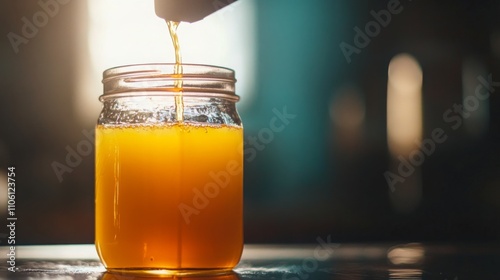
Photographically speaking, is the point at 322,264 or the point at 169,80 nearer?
the point at 169,80

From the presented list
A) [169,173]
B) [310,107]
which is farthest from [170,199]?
[310,107]

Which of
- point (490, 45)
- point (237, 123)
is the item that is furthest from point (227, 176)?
point (490, 45)

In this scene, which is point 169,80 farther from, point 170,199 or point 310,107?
point 310,107

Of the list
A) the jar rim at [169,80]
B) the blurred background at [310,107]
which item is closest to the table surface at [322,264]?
the jar rim at [169,80]

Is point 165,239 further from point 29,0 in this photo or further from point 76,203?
point 29,0

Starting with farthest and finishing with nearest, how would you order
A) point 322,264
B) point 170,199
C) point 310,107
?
point 310,107, point 322,264, point 170,199

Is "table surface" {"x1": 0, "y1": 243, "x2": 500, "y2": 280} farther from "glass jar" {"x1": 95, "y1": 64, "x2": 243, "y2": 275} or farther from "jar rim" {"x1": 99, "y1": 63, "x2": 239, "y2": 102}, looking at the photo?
"jar rim" {"x1": 99, "y1": 63, "x2": 239, "y2": 102}

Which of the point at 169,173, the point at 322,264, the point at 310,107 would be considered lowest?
the point at 322,264
